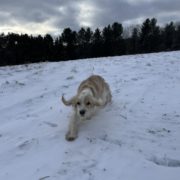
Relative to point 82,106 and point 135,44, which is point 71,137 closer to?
point 82,106

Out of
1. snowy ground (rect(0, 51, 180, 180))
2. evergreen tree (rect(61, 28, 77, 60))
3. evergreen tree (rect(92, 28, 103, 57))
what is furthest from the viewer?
evergreen tree (rect(61, 28, 77, 60))

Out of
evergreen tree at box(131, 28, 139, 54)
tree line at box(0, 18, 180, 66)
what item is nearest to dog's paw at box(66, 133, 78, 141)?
tree line at box(0, 18, 180, 66)

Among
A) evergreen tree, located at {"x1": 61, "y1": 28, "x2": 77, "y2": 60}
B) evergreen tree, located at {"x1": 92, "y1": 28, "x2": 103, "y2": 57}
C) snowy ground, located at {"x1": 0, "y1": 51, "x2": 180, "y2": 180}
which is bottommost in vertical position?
snowy ground, located at {"x1": 0, "y1": 51, "x2": 180, "y2": 180}

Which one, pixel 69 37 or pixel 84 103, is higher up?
pixel 69 37

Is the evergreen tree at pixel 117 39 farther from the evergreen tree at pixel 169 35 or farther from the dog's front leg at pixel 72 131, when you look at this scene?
the dog's front leg at pixel 72 131

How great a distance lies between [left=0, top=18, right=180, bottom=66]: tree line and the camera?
1320 inches

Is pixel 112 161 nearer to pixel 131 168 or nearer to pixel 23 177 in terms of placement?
pixel 131 168

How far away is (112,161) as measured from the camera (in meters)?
2.05

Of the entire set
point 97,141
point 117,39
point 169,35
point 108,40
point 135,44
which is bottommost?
point 97,141

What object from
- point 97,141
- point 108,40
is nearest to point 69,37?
point 108,40

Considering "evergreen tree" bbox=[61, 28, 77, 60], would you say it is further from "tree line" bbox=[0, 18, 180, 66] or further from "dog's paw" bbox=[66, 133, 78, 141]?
"dog's paw" bbox=[66, 133, 78, 141]

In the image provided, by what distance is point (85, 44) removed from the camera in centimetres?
3941

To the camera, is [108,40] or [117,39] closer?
[108,40]

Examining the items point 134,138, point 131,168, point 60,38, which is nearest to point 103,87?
point 134,138
